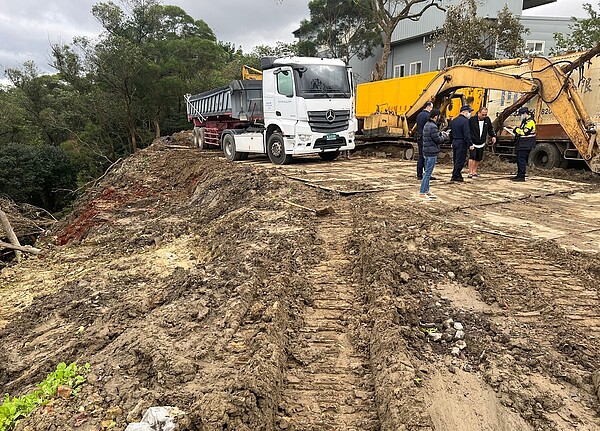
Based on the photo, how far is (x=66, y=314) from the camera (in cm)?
519

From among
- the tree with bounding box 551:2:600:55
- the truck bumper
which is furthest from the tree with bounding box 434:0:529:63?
the truck bumper

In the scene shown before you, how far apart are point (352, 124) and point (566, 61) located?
17.8 feet

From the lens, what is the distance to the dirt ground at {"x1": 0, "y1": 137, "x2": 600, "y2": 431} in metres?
2.89

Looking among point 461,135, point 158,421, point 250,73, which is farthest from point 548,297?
point 250,73

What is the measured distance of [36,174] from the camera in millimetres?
28500

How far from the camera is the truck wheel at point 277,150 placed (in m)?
12.3

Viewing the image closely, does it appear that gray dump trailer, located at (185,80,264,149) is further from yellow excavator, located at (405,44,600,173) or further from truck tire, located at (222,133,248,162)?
yellow excavator, located at (405,44,600,173)

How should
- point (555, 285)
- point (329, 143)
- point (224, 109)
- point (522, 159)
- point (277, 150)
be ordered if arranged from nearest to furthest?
point (555, 285)
point (522, 159)
point (329, 143)
point (277, 150)
point (224, 109)

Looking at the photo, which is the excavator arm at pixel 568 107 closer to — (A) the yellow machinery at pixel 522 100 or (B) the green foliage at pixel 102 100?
(A) the yellow machinery at pixel 522 100

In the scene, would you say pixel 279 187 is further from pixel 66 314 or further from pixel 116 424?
pixel 116 424

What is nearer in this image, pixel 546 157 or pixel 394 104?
pixel 546 157

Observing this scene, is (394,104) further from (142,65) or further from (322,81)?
(142,65)

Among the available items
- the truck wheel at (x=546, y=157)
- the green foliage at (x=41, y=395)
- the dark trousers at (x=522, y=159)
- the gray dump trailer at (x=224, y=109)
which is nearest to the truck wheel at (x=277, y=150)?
the gray dump trailer at (x=224, y=109)

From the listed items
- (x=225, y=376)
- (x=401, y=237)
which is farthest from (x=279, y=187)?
(x=225, y=376)
